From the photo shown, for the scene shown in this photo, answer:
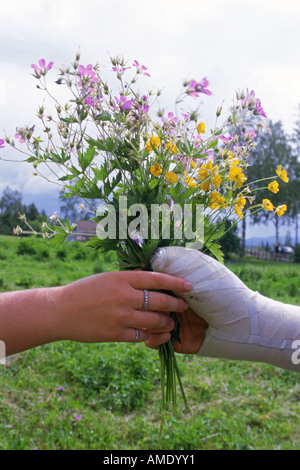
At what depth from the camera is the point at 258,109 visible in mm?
1336

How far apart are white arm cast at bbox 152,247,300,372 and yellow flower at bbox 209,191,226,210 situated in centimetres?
16

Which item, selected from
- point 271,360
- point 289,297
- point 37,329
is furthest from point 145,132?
point 289,297

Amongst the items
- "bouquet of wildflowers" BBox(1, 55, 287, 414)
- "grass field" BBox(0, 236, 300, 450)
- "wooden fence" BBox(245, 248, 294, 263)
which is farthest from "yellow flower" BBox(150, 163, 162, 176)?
"wooden fence" BBox(245, 248, 294, 263)

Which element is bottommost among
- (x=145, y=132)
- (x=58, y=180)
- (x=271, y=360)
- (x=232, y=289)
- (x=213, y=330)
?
(x=271, y=360)

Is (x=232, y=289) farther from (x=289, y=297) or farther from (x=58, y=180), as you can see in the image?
(x=289, y=297)

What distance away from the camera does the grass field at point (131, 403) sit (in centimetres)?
291

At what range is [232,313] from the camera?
4.66ft

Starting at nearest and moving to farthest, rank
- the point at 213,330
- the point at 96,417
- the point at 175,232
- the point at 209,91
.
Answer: the point at 209,91, the point at 175,232, the point at 213,330, the point at 96,417

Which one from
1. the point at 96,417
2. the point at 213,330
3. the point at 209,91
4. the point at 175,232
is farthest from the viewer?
the point at 96,417

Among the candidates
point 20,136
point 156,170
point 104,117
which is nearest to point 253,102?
point 156,170

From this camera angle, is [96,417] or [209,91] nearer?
[209,91]

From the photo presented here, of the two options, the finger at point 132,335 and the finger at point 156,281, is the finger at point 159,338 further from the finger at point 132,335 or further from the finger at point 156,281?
the finger at point 156,281

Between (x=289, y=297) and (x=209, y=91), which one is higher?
(x=209, y=91)

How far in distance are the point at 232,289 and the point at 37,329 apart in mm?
627
